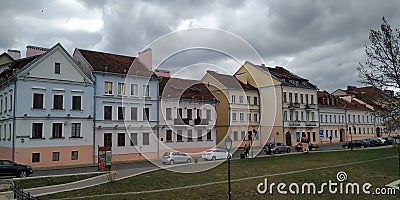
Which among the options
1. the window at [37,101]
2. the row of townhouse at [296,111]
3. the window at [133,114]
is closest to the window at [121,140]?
the window at [133,114]

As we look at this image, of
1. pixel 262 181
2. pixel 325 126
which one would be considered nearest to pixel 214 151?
pixel 262 181

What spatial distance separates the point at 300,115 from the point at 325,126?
28.8 feet

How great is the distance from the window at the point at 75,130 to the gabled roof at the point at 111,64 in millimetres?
6698

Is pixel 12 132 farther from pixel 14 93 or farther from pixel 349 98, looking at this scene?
pixel 349 98

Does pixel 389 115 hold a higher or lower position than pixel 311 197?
higher

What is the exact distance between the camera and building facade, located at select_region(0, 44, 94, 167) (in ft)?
116

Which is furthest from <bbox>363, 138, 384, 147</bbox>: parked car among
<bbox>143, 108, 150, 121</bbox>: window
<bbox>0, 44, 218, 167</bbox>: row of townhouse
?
<bbox>143, 108, 150, 121</bbox>: window

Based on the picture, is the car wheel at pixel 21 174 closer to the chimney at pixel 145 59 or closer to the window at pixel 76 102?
the window at pixel 76 102

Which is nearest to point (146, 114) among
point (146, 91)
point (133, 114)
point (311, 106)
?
point (133, 114)

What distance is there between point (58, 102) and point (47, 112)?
160 centimetres

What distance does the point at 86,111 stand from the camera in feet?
132

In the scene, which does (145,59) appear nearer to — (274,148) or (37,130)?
(37,130)

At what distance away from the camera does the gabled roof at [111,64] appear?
139ft

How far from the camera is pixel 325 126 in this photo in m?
75.4
